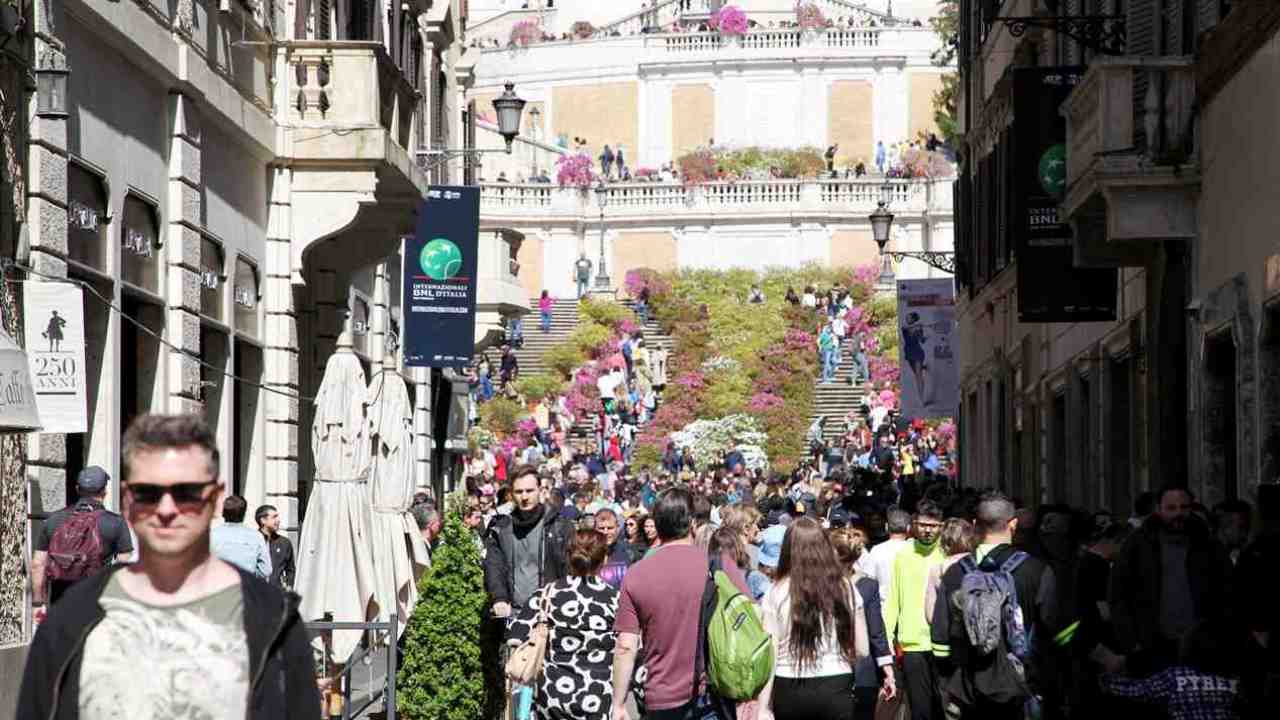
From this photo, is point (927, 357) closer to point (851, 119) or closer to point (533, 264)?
point (533, 264)

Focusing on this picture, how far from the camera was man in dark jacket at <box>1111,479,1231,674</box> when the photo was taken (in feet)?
37.9

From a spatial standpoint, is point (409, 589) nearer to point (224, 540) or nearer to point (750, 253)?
point (224, 540)

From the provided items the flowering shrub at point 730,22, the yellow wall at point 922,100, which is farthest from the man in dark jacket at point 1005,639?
the flowering shrub at point 730,22

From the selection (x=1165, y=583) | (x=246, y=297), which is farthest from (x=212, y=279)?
(x=1165, y=583)

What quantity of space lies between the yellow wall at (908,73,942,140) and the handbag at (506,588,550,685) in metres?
86.9

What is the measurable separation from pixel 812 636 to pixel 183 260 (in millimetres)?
9251

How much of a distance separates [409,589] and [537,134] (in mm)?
81462

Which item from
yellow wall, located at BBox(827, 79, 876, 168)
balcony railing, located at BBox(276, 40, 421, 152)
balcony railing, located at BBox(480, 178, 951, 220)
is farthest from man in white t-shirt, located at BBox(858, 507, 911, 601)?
yellow wall, located at BBox(827, 79, 876, 168)

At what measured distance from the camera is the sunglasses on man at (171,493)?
5328 mm

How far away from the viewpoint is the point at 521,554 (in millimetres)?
14273

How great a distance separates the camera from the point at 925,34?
9888 centimetres

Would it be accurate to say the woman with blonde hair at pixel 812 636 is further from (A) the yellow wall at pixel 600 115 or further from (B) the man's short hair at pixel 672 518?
(A) the yellow wall at pixel 600 115

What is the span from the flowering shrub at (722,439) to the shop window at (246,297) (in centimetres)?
3899

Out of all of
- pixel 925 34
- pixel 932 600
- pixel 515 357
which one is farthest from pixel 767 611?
pixel 925 34
